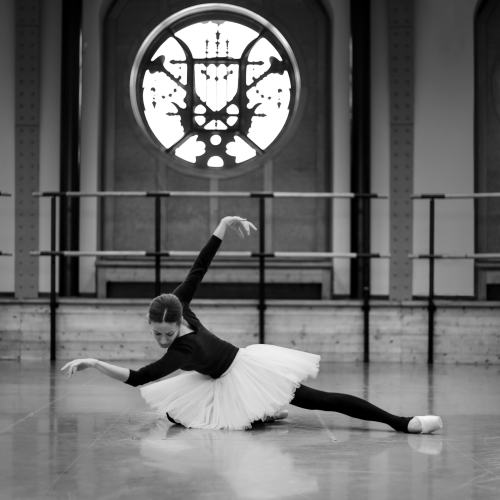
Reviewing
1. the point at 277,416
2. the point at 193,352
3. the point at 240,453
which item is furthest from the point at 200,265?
the point at 240,453

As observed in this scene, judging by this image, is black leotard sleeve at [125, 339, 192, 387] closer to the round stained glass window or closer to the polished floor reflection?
the polished floor reflection

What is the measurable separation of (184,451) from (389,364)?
3.97 meters

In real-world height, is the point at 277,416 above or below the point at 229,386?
below

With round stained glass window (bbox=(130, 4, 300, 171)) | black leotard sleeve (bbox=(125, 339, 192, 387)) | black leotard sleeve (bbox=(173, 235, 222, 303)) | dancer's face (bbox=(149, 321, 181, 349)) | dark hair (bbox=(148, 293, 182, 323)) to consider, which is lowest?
black leotard sleeve (bbox=(125, 339, 192, 387))

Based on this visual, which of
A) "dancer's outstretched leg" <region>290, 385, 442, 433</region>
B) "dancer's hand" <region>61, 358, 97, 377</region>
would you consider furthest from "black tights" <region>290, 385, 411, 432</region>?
"dancer's hand" <region>61, 358, 97, 377</region>

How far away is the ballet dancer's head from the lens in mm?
4273

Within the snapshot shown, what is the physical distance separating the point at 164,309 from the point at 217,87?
5.04 metres

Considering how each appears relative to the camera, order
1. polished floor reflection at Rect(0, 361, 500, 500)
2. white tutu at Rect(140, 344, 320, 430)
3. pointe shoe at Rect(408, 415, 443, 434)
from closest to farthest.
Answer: polished floor reflection at Rect(0, 361, 500, 500) → pointe shoe at Rect(408, 415, 443, 434) → white tutu at Rect(140, 344, 320, 430)

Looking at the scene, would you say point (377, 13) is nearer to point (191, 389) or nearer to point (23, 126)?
point (23, 126)

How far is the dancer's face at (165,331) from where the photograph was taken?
4.31 metres

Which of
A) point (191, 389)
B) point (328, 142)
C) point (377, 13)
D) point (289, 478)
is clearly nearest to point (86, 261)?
point (328, 142)

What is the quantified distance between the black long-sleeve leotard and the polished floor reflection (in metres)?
0.27

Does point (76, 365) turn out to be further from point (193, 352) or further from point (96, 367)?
point (193, 352)

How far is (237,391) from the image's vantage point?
14.9 ft
